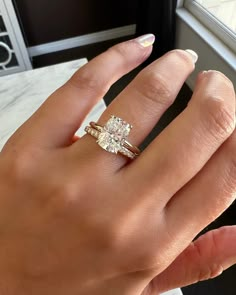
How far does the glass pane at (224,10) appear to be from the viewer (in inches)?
59.4

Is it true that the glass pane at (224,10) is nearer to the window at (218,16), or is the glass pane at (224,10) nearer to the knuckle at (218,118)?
the window at (218,16)

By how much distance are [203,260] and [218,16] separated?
1.48 metres

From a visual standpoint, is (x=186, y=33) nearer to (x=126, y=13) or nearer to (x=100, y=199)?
(x=126, y=13)

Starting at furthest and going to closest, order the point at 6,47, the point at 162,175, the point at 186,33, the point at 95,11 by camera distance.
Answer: the point at 95,11, the point at 6,47, the point at 186,33, the point at 162,175

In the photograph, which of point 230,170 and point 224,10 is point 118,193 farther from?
point 224,10

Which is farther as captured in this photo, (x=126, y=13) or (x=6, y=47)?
(x=126, y=13)

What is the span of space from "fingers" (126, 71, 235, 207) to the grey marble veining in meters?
0.37

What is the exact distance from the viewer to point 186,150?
0.29 m

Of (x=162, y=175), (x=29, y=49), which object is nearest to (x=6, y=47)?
(x=29, y=49)

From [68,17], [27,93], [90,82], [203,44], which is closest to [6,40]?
[68,17]

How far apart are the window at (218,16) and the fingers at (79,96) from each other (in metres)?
1.16

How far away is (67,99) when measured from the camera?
36 cm

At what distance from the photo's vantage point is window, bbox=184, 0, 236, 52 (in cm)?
143

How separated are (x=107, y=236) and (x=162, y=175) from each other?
75 mm
